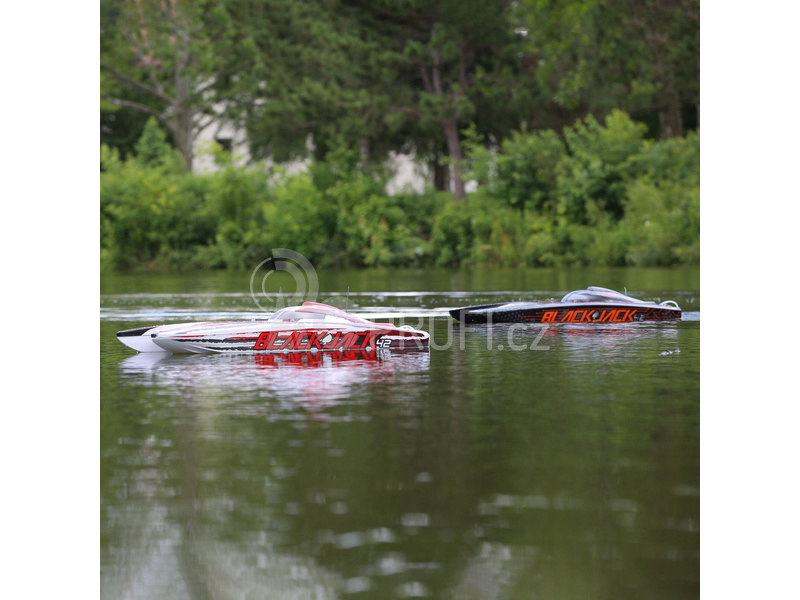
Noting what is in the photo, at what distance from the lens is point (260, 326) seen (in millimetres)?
20297

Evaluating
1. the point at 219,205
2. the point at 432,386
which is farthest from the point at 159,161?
the point at 432,386

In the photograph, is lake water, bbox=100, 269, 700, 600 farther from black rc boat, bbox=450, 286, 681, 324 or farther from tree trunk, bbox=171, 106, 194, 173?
tree trunk, bbox=171, 106, 194, 173

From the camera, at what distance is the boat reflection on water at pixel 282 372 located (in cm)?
1565

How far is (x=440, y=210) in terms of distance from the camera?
66625 millimetres

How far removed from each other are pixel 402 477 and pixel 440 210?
2233 inches

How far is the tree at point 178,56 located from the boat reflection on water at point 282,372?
50.8 m

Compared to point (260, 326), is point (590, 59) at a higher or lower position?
higher

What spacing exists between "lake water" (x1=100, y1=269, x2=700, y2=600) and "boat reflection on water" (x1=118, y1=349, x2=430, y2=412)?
7cm

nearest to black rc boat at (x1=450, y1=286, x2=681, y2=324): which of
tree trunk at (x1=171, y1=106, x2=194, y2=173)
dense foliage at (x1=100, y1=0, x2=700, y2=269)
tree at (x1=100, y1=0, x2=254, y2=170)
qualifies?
dense foliage at (x1=100, y1=0, x2=700, y2=269)

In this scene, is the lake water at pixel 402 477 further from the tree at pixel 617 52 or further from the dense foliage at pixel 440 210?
the tree at pixel 617 52

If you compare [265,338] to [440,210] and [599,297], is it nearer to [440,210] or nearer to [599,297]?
[599,297]

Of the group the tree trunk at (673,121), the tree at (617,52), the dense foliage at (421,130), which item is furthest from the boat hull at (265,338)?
the tree trunk at (673,121)

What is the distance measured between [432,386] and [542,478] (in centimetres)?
591

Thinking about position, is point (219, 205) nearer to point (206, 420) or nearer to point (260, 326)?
point (260, 326)
